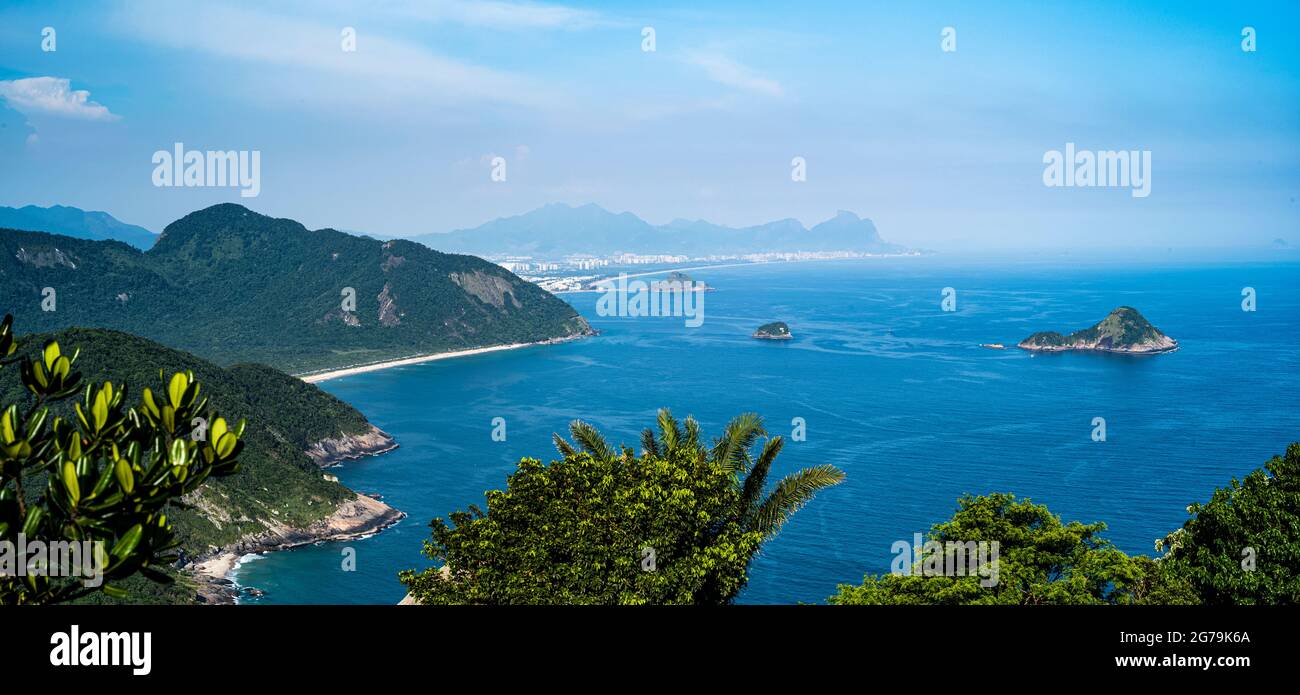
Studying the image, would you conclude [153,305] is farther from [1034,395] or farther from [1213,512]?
[1213,512]

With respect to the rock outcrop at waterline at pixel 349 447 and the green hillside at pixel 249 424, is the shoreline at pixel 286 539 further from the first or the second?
the rock outcrop at waterline at pixel 349 447

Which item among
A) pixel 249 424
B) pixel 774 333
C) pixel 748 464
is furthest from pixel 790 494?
pixel 774 333

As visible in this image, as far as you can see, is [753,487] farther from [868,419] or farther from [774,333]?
[774,333]

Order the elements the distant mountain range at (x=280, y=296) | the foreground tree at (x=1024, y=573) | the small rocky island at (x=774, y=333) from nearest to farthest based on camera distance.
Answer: the foreground tree at (x=1024, y=573) → the distant mountain range at (x=280, y=296) → the small rocky island at (x=774, y=333)

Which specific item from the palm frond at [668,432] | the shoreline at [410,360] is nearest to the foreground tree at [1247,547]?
the palm frond at [668,432]

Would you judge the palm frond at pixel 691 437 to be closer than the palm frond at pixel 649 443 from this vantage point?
No
